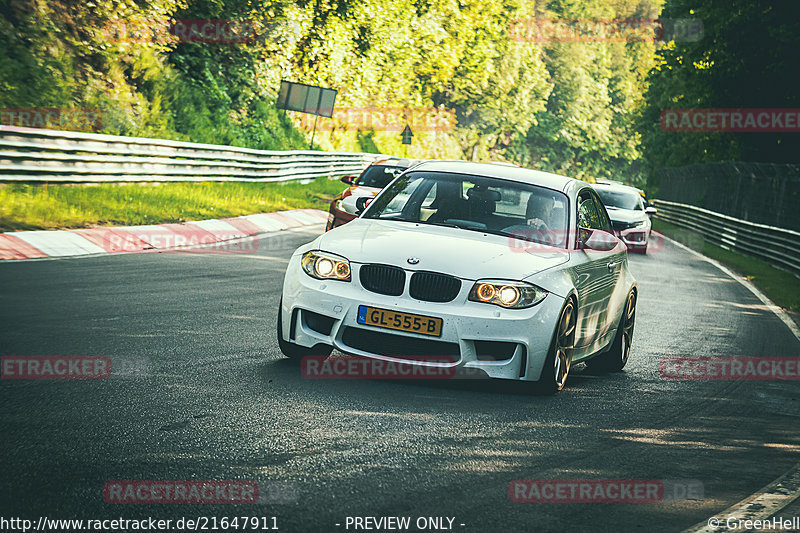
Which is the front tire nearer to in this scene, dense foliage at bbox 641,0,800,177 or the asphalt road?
the asphalt road

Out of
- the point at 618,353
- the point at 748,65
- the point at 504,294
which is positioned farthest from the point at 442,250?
the point at 748,65

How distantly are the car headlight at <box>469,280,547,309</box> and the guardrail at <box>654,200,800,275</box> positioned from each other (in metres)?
15.9

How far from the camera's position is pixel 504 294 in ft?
21.7

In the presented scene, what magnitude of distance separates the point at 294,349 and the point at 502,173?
2289 millimetres

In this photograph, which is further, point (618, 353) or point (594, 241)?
point (618, 353)

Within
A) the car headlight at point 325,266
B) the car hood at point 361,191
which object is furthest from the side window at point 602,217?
the car hood at point 361,191

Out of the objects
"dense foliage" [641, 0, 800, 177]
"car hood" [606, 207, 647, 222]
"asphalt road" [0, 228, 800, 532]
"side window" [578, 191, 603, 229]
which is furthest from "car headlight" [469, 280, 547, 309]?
"dense foliage" [641, 0, 800, 177]

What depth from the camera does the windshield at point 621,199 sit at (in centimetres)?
2416

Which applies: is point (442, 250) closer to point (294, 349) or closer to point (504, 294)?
point (504, 294)

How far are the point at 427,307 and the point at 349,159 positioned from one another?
113 feet

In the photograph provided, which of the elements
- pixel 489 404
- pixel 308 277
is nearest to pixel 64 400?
pixel 308 277

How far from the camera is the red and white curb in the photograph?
12.7 metres

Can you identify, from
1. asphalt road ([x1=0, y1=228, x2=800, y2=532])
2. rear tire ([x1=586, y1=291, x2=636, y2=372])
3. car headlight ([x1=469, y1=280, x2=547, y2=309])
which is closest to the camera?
asphalt road ([x1=0, y1=228, x2=800, y2=532])

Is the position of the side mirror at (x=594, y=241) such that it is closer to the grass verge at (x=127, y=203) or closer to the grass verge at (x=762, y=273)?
the grass verge at (x=762, y=273)
